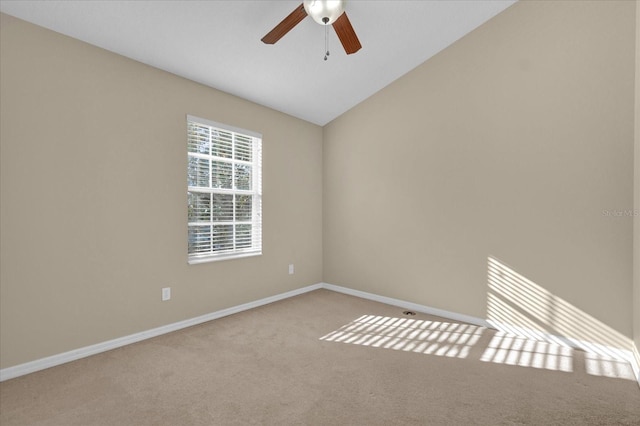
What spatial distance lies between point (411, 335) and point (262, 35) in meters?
3.10

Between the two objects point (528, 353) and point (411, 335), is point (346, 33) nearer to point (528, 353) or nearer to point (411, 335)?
point (411, 335)

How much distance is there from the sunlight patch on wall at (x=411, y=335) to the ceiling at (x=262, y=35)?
108 inches

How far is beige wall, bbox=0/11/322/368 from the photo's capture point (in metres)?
2.22

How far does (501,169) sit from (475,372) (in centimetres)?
192

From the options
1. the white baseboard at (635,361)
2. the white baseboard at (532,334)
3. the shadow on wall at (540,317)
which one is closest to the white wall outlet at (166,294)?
the white baseboard at (532,334)

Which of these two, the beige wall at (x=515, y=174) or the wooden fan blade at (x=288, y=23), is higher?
the wooden fan blade at (x=288, y=23)

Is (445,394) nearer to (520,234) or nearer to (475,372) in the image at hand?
(475,372)

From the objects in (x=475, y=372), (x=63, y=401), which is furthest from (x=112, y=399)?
(x=475, y=372)

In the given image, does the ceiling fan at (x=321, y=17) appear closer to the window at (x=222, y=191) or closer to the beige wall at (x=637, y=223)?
the window at (x=222, y=191)

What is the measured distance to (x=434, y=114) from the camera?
11.7ft

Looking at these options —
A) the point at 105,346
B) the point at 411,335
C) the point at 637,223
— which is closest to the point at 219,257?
the point at 105,346

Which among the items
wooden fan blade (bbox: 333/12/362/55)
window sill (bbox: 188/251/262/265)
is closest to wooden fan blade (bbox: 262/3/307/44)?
wooden fan blade (bbox: 333/12/362/55)

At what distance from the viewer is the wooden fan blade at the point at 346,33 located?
7.36 ft

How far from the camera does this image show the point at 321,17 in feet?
7.34
